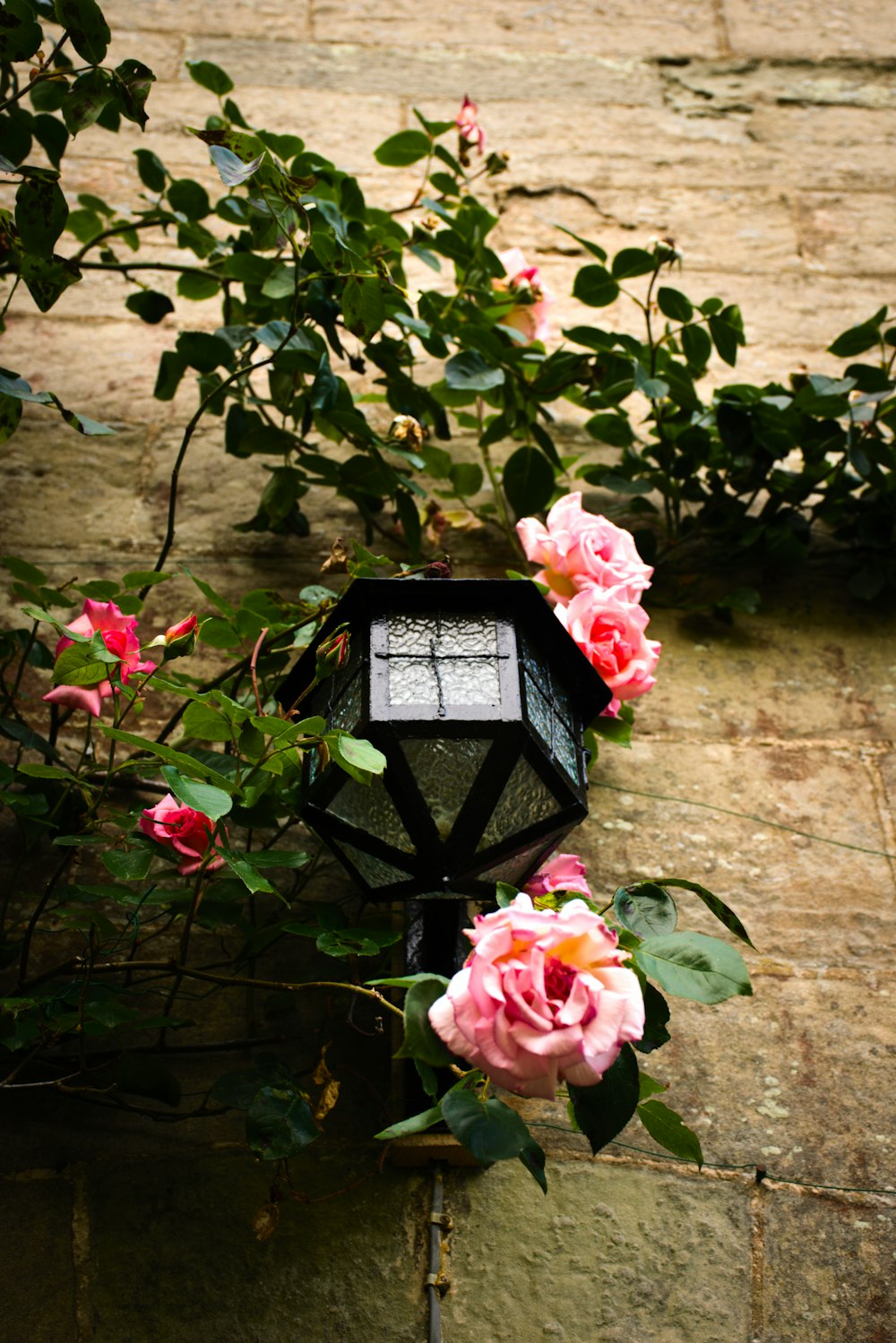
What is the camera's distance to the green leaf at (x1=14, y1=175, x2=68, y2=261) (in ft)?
4.34

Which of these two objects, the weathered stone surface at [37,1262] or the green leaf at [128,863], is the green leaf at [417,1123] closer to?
the green leaf at [128,863]

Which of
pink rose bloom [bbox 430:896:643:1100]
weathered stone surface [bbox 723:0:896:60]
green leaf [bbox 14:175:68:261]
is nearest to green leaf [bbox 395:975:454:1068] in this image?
pink rose bloom [bbox 430:896:643:1100]

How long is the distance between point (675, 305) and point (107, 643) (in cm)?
100

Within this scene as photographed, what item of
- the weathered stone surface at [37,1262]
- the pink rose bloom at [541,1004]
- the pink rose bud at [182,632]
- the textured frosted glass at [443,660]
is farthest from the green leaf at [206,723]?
the weathered stone surface at [37,1262]

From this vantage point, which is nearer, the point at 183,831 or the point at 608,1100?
the point at 608,1100

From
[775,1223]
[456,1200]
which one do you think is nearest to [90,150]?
[456,1200]

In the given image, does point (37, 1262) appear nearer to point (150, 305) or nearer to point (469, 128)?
point (150, 305)

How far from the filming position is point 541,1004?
2.80 feet

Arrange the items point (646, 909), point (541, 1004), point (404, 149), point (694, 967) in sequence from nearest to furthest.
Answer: point (541, 1004)
point (694, 967)
point (646, 909)
point (404, 149)

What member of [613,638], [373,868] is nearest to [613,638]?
[613,638]

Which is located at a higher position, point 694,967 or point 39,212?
point 39,212

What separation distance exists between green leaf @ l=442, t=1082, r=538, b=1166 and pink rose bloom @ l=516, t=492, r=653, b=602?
589mm

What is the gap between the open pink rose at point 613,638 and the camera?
1262mm

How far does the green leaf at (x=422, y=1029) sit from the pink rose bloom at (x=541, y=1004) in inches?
0.6
